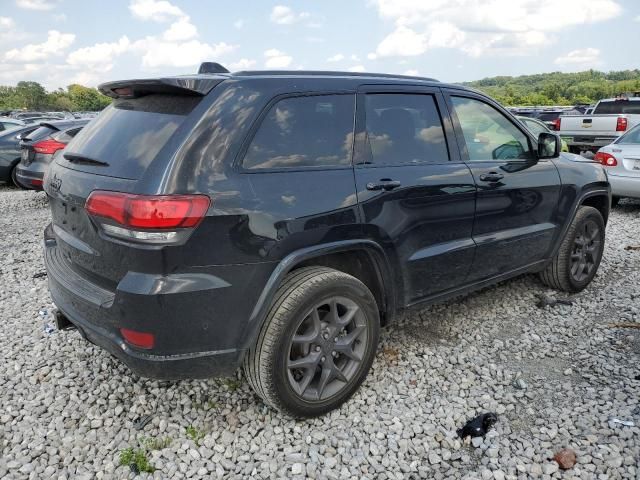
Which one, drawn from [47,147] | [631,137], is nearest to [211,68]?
[47,147]

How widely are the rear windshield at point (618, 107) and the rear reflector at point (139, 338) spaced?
16.1 m

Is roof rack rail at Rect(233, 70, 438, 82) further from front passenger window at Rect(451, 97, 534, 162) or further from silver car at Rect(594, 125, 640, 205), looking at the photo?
silver car at Rect(594, 125, 640, 205)

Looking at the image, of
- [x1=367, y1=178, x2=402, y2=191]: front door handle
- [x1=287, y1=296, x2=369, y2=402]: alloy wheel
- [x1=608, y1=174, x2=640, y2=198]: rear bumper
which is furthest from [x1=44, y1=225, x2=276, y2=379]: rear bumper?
[x1=608, y1=174, x2=640, y2=198]: rear bumper

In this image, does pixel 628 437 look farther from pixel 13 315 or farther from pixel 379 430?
pixel 13 315

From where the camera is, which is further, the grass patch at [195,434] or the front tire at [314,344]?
the grass patch at [195,434]

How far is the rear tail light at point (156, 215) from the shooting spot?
7.40ft

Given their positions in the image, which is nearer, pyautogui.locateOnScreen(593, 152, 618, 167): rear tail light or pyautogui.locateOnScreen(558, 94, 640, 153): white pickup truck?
pyautogui.locateOnScreen(593, 152, 618, 167): rear tail light

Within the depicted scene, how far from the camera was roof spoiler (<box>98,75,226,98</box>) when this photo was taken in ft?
8.33

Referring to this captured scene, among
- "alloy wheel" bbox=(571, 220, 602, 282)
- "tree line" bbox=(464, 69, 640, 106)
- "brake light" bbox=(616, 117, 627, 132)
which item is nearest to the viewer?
"alloy wheel" bbox=(571, 220, 602, 282)

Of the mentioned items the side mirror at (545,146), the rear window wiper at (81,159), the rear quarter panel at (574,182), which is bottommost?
the rear quarter panel at (574,182)

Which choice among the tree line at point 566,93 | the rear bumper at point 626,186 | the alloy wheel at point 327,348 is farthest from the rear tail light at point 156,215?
the tree line at point 566,93

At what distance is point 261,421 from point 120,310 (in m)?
1.07

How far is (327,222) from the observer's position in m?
2.69

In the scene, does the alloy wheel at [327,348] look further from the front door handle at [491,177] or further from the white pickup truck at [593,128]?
the white pickup truck at [593,128]
